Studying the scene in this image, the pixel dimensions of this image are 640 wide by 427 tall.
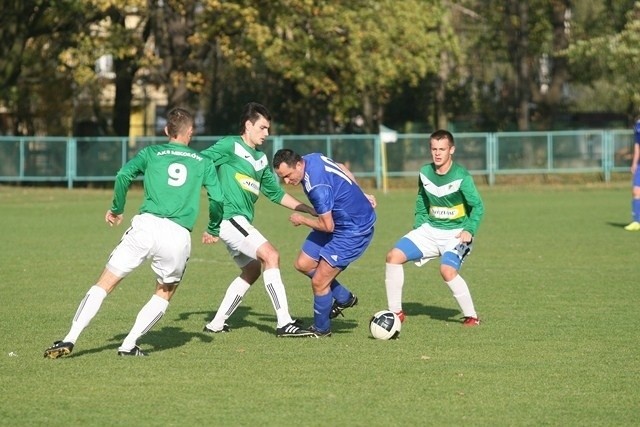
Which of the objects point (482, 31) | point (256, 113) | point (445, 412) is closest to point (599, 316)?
point (256, 113)

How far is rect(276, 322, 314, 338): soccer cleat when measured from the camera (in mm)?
10758

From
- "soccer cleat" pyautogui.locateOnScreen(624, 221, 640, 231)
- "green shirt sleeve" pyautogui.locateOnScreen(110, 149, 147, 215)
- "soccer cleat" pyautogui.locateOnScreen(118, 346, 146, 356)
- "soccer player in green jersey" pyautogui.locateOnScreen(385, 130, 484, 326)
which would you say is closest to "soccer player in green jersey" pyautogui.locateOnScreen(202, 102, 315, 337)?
"soccer player in green jersey" pyautogui.locateOnScreen(385, 130, 484, 326)

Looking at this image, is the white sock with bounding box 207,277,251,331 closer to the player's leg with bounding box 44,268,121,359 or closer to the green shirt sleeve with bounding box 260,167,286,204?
the green shirt sleeve with bounding box 260,167,286,204

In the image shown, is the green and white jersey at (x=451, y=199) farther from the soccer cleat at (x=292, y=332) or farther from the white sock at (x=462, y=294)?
the soccer cleat at (x=292, y=332)

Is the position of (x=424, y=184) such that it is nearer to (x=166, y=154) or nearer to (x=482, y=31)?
(x=166, y=154)

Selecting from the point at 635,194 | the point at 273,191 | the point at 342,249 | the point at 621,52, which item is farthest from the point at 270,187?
the point at 621,52

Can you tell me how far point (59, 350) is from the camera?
9531 mm

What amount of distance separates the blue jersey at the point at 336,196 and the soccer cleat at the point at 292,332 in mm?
864

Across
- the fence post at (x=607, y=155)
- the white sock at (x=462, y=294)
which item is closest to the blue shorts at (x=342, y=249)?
the white sock at (x=462, y=294)

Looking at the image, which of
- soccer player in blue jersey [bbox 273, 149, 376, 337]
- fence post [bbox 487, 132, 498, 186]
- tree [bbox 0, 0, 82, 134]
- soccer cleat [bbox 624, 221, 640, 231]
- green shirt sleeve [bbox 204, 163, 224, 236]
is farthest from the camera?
fence post [bbox 487, 132, 498, 186]

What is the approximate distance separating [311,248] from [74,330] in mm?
2402

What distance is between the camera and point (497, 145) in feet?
132

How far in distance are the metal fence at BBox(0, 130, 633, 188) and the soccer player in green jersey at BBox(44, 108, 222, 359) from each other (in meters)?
27.9

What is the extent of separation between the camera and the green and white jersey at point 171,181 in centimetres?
952
